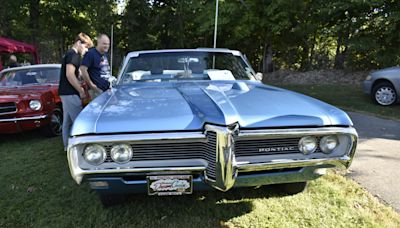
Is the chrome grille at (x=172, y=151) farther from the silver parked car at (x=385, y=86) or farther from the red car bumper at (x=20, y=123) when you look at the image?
the silver parked car at (x=385, y=86)

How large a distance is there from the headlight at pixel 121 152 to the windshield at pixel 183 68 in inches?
66.3

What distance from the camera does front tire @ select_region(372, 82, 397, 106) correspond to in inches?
318

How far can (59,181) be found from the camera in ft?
12.2

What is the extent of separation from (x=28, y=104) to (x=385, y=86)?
26.6 feet

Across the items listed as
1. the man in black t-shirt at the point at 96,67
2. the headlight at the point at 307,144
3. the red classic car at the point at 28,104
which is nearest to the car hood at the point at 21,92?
the red classic car at the point at 28,104

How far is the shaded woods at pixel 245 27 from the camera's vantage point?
13031mm

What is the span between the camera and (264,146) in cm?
236

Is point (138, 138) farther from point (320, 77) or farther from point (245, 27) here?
point (245, 27)

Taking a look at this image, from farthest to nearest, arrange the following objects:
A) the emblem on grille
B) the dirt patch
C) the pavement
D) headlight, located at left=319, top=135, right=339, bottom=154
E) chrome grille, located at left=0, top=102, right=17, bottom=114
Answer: the dirt patch → chrome grille, located at left=0, top=102, right=17, bottom=114 → the pavement → headlight, located at left=319, top=135, right=339, bottom=154 → the emblem on grille

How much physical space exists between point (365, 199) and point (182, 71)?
2.45 metres

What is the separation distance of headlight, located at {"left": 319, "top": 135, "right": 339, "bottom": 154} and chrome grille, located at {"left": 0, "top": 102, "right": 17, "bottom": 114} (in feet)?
15.6

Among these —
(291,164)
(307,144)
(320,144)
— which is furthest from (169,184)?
(320,144)

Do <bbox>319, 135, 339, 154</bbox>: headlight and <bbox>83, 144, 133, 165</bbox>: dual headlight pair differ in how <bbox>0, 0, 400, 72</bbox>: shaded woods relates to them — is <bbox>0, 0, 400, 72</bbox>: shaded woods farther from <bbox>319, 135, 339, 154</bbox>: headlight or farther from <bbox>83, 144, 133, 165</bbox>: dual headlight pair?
<bbox>83, 144, 133, 165</bbox>: dual headlight pair

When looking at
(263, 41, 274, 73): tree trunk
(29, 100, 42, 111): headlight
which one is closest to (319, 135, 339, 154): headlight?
(29, 100, 42, 111): headlight
